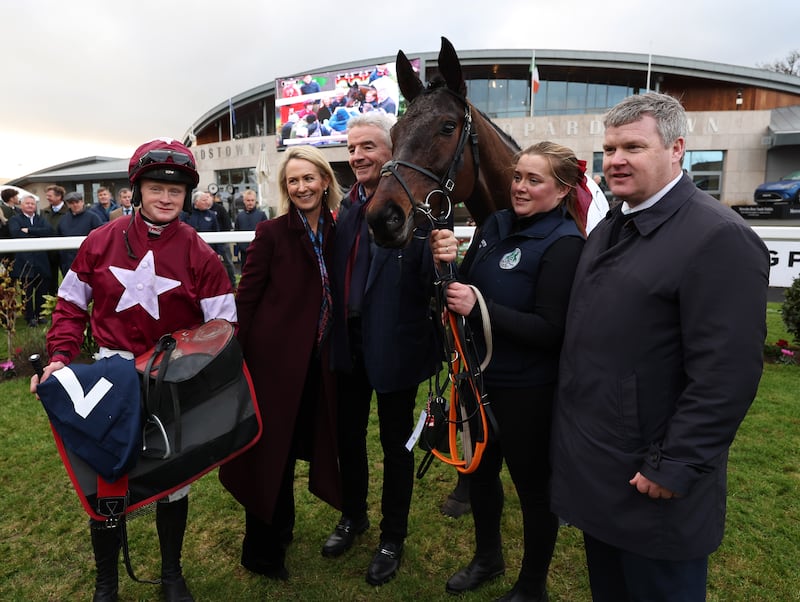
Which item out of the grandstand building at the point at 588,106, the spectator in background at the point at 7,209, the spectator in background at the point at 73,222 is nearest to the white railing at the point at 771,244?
the spectator in background at the point at 73,222

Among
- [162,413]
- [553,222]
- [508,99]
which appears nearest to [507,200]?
[553,222]

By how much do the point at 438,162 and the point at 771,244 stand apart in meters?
6.00

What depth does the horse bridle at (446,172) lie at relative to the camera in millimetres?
1936

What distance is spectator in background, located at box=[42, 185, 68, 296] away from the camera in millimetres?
9125

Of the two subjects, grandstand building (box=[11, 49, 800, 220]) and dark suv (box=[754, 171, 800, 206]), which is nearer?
dark suv (box=[754, 171, 800, 206])

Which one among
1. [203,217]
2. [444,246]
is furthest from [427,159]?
[203,217]

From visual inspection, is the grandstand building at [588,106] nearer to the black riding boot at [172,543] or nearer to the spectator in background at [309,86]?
the spectator in background at [309,86]

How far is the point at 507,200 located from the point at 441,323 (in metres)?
0.77

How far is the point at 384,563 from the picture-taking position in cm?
261

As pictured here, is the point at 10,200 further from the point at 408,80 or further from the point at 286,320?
the point at 408,80

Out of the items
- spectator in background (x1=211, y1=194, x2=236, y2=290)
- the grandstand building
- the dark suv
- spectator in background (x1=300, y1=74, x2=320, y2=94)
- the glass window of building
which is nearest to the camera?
spectator in background (x1=211, y1=194, x2=236, y2=290)

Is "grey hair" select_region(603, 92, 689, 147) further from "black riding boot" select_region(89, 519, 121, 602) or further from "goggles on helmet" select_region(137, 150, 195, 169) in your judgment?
"black riding boot" select_region(89, 519, 121, 602)

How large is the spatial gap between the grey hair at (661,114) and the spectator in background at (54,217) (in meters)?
10.2

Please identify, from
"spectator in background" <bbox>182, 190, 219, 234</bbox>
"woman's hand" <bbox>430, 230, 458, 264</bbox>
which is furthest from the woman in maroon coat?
"spectator in background" <bbox>182, 190, 219, 234</bbox>
